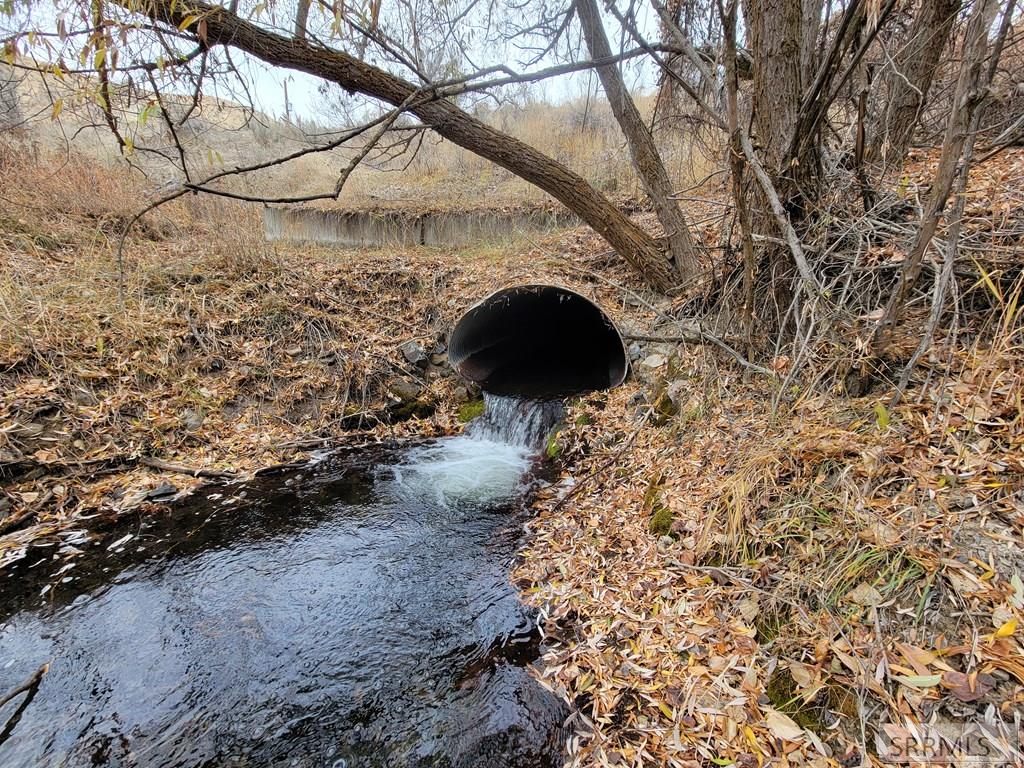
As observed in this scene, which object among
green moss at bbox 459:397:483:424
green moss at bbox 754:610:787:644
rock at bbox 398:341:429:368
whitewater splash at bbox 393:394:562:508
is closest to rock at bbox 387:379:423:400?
rock at bbox 398:341:429:368

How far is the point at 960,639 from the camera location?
5.85 ft

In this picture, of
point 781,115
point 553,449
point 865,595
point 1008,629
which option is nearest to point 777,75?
point 781,115

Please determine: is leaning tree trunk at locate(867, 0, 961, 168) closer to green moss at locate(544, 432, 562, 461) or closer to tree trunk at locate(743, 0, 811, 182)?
tree trunk at locate(743, 0, 811, 182)

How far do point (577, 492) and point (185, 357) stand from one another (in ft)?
16.9

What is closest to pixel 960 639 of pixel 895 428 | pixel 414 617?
pixel 895 428

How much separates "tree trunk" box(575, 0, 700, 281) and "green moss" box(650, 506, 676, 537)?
3675mm

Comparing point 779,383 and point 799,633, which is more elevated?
point 779,383

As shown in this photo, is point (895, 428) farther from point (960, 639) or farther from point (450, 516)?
point (450, 516)

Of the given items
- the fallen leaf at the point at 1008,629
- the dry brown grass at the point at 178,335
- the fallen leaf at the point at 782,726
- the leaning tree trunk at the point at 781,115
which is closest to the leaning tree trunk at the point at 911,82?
the leaning tree trunk at the point at 781,115

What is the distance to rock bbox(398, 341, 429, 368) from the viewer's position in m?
7.02

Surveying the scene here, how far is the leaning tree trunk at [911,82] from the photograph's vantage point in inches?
160

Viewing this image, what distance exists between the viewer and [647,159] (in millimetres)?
6207

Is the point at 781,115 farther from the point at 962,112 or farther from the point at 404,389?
the point at 404,389

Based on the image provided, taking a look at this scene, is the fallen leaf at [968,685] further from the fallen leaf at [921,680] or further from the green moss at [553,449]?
the green moss at [553,449]
